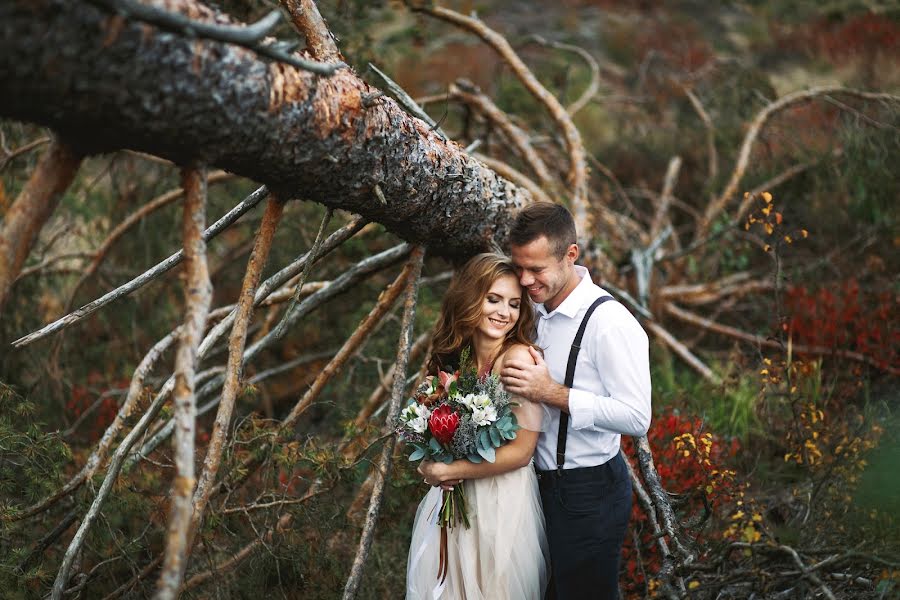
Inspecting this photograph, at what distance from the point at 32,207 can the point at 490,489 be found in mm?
1959

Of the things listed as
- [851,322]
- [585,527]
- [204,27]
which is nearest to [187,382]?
[204,27]

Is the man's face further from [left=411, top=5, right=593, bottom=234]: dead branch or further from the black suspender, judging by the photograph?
[left=411, top=5, right=593, bottom=234]: dead branch

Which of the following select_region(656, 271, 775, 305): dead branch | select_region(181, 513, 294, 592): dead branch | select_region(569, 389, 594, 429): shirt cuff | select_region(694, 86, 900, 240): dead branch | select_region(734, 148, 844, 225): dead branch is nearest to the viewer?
select_region(569, 389, 594, 429): shirt cuff

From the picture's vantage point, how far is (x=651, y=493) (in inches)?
140

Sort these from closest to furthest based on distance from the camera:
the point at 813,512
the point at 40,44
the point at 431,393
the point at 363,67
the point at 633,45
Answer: the point at 40,44
the point at 431,393
the point at 813,512
the point at 363,67
the point at 633,45

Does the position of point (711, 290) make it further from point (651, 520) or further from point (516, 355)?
point (516, 355)

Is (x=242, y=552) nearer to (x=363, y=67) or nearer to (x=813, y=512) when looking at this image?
(x=813, y=512)

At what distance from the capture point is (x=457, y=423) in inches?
113

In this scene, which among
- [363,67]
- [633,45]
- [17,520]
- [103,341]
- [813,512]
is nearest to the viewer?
[17,520]

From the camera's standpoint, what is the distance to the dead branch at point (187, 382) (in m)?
1.80

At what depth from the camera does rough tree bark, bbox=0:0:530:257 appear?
5.18 feet

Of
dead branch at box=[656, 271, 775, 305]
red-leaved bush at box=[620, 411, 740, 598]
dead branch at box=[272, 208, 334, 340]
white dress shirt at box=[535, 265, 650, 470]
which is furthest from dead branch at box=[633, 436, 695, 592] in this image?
dead branch at box=[656, 271, 775, 305]

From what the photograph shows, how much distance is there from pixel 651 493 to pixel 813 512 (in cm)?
92

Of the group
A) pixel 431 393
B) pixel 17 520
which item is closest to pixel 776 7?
pixel 431 393
